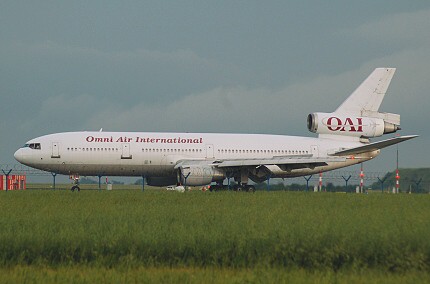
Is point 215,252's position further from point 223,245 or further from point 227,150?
point 227,150

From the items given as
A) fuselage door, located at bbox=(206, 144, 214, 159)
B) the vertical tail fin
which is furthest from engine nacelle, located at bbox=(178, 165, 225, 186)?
the vertical tail fin

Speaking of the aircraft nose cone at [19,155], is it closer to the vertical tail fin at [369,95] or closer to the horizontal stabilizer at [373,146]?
the horizontal stabilizer at [373,146]

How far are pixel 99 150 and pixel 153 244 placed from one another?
37.6 metres

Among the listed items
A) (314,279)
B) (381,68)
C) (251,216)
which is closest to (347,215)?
(251,216)

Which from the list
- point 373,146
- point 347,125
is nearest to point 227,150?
point 347,125

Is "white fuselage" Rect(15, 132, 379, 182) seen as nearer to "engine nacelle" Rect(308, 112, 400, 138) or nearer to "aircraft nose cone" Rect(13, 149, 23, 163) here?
"aircraft nose cone" Rect(13, 149, 23, 163)

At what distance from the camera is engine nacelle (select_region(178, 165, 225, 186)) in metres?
52.0

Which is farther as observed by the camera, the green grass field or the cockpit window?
the cockpit window

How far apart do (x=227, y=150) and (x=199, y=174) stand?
207 inches

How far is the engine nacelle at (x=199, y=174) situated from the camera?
5200 centimetres

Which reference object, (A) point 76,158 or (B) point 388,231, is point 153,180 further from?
(B) point 388,231

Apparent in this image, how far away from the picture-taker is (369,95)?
59.5m

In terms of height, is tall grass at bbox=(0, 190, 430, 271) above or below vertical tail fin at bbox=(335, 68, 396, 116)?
below

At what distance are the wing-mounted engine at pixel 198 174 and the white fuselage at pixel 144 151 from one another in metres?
2.07
